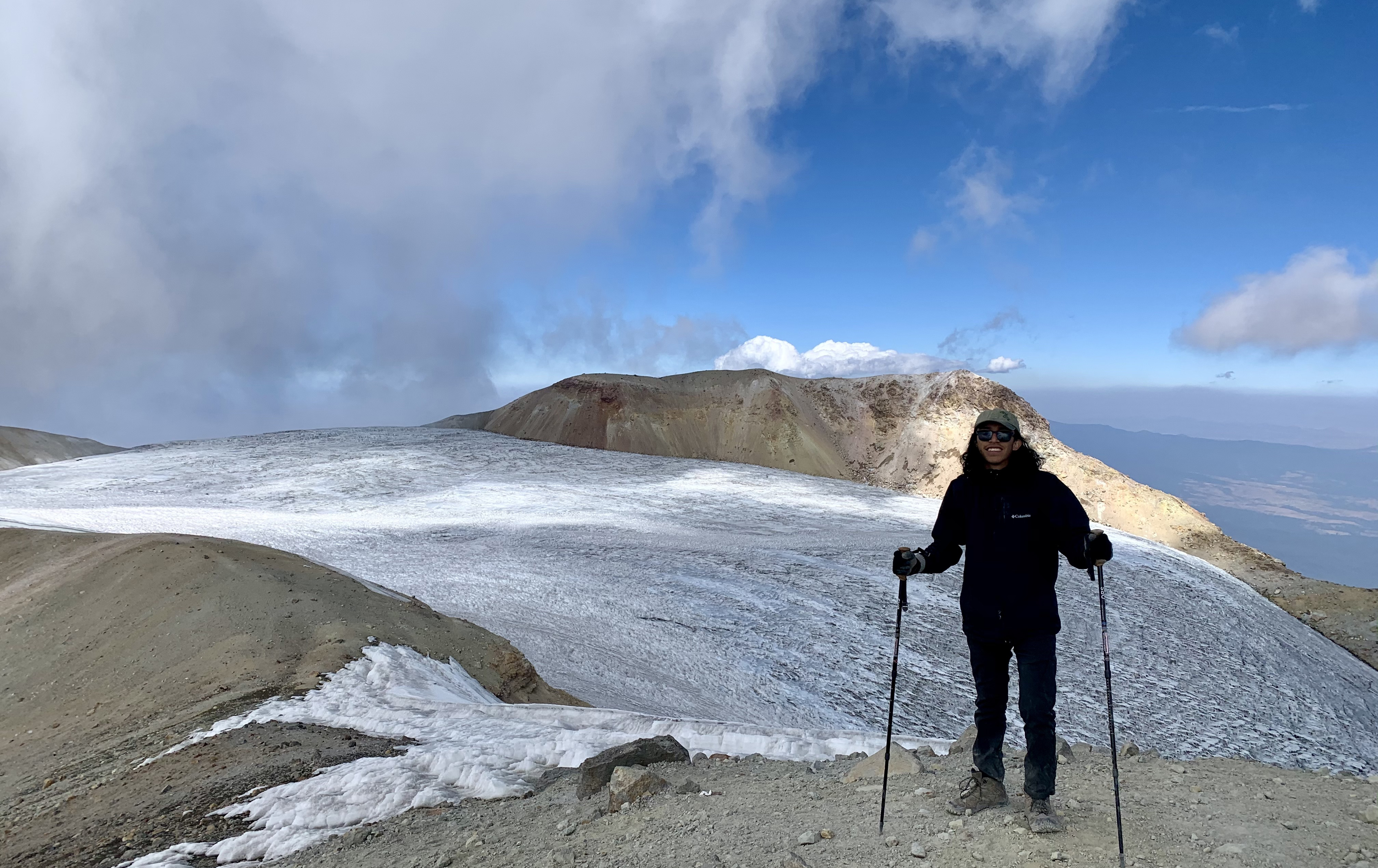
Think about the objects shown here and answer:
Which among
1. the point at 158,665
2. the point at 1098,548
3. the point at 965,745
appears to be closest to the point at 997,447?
the point at 1098,548

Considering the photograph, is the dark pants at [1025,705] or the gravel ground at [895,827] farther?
the dark pants at [1025,705]

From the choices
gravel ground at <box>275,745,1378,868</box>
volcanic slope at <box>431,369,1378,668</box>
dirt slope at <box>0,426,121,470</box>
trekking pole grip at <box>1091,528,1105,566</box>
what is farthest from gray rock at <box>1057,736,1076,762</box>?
dirt slope at <box>0,426,121,470</box>

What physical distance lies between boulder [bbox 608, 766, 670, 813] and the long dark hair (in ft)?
8.90

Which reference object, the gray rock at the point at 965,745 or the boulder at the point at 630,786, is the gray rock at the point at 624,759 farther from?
the gray rock at the point at 965,745

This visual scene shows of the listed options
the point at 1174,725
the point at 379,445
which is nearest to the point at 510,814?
the point at 1174,725

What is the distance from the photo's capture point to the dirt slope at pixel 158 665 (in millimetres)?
5270

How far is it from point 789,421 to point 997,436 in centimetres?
5207

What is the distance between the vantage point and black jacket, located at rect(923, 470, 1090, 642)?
403 centimetres

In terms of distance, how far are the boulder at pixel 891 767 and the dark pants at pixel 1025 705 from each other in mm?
798

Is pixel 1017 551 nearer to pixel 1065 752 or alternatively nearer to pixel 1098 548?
pixel 1098 548

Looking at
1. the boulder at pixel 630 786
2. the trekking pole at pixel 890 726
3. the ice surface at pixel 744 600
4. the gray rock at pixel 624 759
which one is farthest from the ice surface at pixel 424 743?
the ice surface at pixel 744 600

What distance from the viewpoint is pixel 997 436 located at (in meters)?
4.16

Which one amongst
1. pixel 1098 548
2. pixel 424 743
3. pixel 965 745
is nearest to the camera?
pixel 1098 548

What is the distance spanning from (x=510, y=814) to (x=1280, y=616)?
2672 cm
